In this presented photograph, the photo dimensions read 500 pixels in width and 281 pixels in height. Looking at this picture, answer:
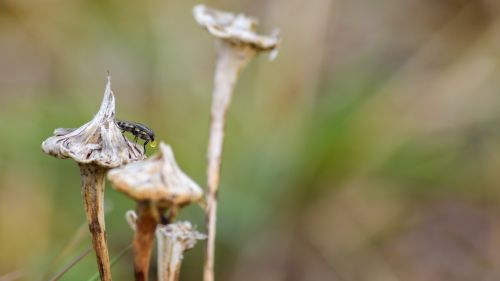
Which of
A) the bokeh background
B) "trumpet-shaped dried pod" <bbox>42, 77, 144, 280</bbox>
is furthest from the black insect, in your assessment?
the bokeh background

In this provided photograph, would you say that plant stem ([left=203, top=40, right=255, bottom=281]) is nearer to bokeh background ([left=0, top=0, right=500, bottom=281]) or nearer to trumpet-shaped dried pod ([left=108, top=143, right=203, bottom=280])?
trumpet-shaped dried pod ([left=108, top=143, right=203, bottom=280])

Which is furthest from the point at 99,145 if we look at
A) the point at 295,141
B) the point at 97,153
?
the point at 295,141

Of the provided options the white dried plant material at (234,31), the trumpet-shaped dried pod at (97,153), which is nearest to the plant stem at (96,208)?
the trumpet-shaped dried pod at (97,153)

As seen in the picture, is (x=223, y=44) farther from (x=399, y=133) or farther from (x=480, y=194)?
(x=480, y=194)

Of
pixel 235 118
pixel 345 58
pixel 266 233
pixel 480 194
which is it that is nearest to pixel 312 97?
pixel 235 118

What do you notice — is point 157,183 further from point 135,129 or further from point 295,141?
point 295,141

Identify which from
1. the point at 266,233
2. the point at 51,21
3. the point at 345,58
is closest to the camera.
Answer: the point at 266,233
